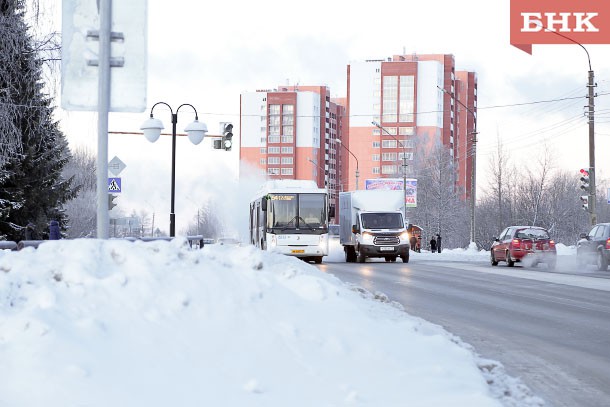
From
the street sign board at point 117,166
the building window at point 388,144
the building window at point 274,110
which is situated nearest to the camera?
the street sign board at point 117,166

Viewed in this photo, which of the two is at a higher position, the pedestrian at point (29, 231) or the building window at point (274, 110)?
the building window at point (274, 110)

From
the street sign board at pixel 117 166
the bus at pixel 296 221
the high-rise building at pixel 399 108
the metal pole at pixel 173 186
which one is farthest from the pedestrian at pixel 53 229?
the high-rise building at pixel 399 108

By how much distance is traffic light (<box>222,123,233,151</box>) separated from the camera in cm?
3369

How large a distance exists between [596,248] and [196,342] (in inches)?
1188

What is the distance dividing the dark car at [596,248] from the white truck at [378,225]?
26.4ft

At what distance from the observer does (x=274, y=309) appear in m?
7.73

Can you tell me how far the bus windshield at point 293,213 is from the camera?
124ft

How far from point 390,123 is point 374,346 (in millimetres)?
140964

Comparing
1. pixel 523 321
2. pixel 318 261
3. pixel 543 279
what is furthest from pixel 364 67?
pixel 523 321

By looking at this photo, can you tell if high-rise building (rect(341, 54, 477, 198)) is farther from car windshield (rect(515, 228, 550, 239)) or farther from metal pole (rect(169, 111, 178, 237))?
metal pole (rect(169, 111, 178, 237))

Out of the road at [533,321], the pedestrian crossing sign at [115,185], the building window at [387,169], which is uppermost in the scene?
the building window at [387,169]

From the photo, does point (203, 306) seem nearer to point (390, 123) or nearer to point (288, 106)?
point (390, 123)

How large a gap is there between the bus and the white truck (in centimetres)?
319

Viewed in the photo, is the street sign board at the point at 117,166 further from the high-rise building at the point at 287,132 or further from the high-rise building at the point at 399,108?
the high-rise building at the point at 287,132
